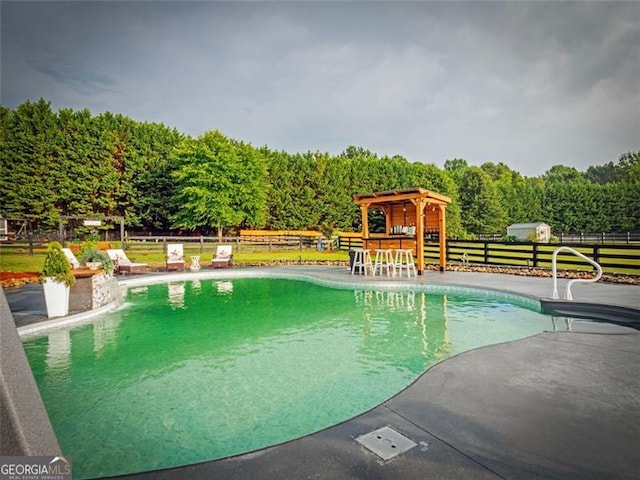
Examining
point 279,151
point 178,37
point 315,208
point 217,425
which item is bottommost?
point 217,425

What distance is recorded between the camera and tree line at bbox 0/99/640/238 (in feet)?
82.9

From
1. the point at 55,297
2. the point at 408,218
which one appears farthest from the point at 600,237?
the point at 55,297

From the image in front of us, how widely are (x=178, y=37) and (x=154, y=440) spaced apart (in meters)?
9.13

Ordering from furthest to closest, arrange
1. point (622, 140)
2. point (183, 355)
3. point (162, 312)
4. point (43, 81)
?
point (622, 140) < point (43, 81) < point (162, 312) < point (183, 355)

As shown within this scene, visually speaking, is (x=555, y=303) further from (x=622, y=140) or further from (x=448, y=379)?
(x=622, y=140)

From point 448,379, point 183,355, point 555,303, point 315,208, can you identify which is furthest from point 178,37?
point 315,208

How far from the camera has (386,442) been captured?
232 centimetres

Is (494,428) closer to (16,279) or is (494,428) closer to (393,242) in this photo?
(393,242)

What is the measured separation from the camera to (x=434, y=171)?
1462 inches

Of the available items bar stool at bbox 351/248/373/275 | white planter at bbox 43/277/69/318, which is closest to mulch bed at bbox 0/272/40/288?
white planter at bbox 43/277/69/318

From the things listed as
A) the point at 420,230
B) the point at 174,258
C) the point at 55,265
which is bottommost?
the point at 174,258

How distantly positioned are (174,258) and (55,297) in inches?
308

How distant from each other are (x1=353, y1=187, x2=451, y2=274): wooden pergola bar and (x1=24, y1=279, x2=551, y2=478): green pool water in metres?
4.50

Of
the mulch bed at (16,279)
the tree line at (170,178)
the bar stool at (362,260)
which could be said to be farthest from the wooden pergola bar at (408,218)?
the mulch bed at (16,279)
